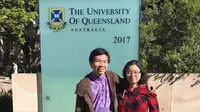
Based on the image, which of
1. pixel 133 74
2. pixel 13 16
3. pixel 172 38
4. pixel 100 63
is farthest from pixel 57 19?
pixel 13 16

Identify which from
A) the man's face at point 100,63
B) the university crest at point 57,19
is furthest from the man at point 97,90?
the university crest at point 57,19

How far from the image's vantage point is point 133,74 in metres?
3.40

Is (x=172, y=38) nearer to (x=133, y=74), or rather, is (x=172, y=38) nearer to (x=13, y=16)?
(x=13, y=16)

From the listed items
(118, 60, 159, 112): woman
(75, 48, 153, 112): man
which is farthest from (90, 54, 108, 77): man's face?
(118, 60, 159, 112): woman

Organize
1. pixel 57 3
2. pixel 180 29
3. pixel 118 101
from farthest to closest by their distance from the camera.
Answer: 1. pixel 180 29
2. pixel 57 3
3. pixel 118 101

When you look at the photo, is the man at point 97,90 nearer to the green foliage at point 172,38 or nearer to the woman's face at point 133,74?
the woman's face at point 133,74

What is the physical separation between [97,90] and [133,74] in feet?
1.16

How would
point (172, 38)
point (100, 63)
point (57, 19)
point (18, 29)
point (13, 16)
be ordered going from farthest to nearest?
point (18, 29), point (13, 16), point (172, 38), point (57, 19), point (100, 63)

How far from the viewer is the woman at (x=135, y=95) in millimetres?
3401

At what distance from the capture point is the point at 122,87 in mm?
3543

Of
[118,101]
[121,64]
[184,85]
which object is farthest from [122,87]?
[184,85]

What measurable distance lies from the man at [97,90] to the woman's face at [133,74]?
0.62 ft

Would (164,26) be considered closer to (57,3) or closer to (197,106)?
(197,106)

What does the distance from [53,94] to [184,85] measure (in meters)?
1.98
